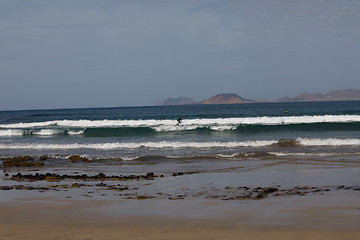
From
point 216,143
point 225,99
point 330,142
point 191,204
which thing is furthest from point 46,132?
point 225,99

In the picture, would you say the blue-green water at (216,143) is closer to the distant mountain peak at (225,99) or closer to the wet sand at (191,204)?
the wet sand at (191,204)

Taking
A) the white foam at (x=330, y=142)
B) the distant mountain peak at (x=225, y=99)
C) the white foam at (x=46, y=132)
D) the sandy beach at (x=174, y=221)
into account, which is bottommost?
the sandy beach at (x=174, y=221)

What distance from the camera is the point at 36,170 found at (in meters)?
13.6

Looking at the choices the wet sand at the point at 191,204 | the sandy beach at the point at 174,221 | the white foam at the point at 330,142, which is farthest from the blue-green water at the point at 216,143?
the sandy beach at the point at 174,221

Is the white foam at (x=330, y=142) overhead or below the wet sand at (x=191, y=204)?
overhead

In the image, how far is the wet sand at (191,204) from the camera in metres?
5.82

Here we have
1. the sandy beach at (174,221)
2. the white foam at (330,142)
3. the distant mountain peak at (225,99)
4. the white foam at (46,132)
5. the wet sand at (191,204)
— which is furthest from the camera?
the distant mountain peak at (225,99)

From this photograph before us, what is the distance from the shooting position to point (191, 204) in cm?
748

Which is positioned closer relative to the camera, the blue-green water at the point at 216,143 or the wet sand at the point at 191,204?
the wet sand at the point at 191,204

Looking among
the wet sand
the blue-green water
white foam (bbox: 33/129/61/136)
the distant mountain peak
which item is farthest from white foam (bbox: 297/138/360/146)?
the distant mountain peak

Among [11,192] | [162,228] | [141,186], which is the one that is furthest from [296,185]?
[11,192]

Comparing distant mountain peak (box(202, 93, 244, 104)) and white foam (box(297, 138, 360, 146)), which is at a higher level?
distant mountain peak (box(202, 93, 244, 104))

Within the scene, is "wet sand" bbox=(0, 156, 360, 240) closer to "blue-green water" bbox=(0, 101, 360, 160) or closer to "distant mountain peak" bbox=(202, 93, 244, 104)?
"blue-green water" bbox=(0, 101, 360, 160)

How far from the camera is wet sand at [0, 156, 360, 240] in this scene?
5816 millimetres
